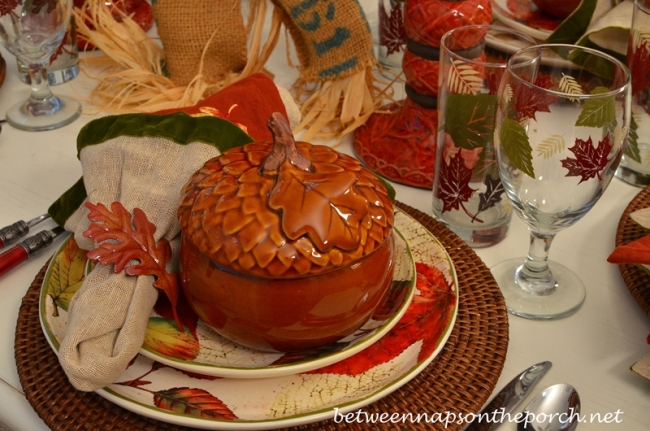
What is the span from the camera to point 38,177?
663 mm

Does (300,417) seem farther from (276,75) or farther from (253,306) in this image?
(276,75)

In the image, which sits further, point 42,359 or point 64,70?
point 64,70

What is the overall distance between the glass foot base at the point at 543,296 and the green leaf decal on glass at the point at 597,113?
5.7 inches

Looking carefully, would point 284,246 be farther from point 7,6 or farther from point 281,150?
point 7,6

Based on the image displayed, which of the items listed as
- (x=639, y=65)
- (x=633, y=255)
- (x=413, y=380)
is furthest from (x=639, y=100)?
(x=413, y=380)

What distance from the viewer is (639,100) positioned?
62cm

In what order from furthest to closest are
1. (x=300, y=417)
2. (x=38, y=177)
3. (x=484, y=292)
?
1. (x=38, y=177)
2. (x=484, y=292)
3. (x=300, y=417)

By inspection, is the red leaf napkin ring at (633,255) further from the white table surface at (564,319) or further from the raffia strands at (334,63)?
the raffia strands at (334,63)

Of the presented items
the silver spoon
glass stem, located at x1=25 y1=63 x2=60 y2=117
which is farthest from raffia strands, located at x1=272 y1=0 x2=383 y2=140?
the silver spoon

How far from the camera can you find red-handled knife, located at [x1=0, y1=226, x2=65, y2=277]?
522 millimetres

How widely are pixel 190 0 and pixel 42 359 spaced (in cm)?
46

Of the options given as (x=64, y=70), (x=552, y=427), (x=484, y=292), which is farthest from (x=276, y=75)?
(x=552, y=427)

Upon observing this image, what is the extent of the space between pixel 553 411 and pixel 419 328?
0.30 feet

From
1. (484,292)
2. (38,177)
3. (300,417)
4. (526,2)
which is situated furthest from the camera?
(526,2)
